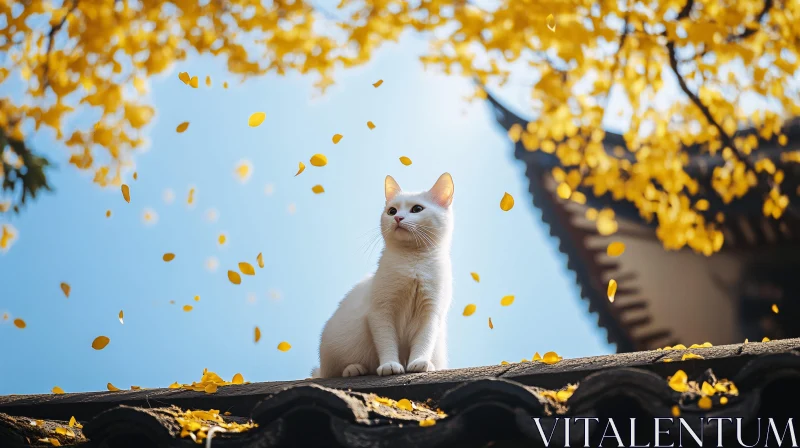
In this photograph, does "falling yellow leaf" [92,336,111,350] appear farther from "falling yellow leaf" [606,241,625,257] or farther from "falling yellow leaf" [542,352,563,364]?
"falling yellow leaf" [606,241,625,257]

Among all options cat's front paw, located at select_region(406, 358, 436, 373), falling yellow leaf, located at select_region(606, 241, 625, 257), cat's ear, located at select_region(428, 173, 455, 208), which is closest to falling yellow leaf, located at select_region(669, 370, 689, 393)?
cat's front paw, located at select_region(406, 358, 436, 373)

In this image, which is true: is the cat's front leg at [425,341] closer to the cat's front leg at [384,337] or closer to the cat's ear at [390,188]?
the cat's front leg at [384,337]

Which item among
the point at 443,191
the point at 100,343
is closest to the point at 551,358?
the point at 443,191

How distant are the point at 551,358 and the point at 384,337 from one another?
955 mm

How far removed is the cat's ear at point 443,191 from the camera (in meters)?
4.06

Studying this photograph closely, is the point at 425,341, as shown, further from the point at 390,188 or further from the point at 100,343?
the point at 100,343

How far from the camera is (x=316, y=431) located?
2.12 meters

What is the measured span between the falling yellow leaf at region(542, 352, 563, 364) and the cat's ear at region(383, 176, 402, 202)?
1606mm

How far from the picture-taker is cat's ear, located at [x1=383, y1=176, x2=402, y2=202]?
13.7 feet

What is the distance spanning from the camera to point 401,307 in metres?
3.61

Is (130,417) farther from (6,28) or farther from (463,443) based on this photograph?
(6,28)

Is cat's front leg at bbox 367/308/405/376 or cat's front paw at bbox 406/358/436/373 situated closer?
cat's front paw at bbox 406/358/436/373

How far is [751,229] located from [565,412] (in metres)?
7.96

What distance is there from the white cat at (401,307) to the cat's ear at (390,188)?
17 cm
